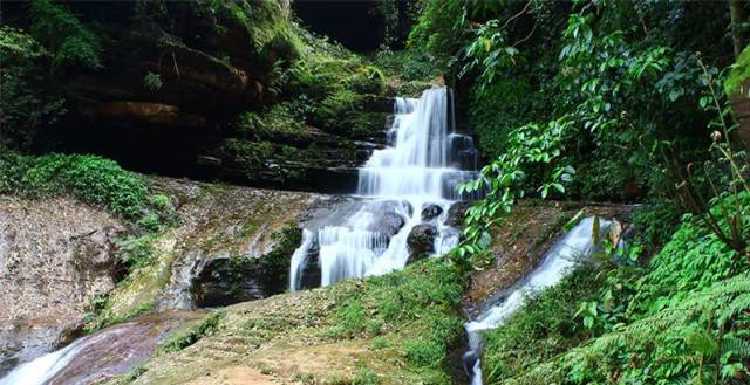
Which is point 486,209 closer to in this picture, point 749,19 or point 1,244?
point 749,19

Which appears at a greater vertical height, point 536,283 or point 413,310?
point 536,283

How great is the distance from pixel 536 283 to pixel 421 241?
9.99 ft

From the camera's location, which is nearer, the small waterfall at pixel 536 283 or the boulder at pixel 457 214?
the small waterfall at pixel 536 283

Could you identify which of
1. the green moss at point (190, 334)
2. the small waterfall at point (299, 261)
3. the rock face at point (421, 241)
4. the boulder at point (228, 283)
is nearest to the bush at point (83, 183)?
the boulder at point (228, 283)

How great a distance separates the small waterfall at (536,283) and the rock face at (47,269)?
6335mm

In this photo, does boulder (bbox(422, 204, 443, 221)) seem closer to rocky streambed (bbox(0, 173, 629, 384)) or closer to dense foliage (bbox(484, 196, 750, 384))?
rocky streambed (bbox(0, 173, 629, 384))

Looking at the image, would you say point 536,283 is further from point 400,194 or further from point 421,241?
point 400,194

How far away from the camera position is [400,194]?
13.7 metres

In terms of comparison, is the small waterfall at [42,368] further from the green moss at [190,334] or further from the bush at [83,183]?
the bush at [83,183]

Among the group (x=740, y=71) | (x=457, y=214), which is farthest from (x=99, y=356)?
(x=740, y=71)

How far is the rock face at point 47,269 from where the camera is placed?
8.52 m

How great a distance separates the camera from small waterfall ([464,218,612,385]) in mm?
6238

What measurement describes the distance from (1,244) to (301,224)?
5.43 meters

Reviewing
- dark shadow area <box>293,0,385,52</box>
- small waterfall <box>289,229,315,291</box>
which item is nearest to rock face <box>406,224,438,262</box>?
small waterfall <box>289,229,315,291</box>
